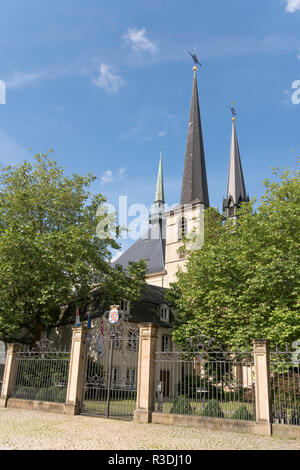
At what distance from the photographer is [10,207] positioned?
2661 centimetres

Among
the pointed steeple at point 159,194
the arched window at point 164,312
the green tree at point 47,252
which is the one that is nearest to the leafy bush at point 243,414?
the green tree at point 47,252

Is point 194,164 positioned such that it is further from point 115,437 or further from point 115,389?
point 115,437

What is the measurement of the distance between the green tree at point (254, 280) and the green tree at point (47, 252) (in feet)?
17.3

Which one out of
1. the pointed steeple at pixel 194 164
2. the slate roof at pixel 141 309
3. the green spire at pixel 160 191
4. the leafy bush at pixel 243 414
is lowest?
the leafy bush at pixel 243 414

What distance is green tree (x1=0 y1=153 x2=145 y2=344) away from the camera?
22719mm

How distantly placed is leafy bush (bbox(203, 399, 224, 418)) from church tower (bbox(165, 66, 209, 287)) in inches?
1409

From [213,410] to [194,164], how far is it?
138 ft

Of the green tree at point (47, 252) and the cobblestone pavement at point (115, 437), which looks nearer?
the cobblestone pavement at point (115, 437)

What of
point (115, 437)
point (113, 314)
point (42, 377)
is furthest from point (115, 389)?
point (113, 314)

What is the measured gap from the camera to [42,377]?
1577cm

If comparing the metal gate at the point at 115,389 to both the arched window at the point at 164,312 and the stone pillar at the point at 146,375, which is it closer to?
the stone pillar at the point at 146,375

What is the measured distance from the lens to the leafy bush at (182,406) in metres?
12.2
